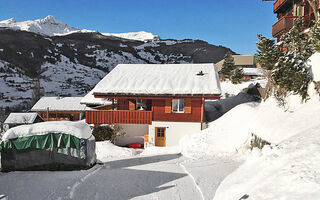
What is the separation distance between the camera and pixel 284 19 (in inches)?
728

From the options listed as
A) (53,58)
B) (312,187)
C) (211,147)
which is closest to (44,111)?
(211,147)

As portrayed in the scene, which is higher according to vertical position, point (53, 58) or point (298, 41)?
point (53, 58)

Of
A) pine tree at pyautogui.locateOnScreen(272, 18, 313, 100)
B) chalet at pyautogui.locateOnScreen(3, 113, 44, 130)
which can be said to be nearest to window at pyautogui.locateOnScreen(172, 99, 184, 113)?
pine tree at pyautogui.locateOnScreen(272, 18, 313, 100)

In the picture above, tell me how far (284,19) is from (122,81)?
15.4 meters

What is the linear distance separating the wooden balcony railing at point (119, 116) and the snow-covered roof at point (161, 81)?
157 cm

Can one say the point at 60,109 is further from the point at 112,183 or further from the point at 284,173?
the point at 284,173

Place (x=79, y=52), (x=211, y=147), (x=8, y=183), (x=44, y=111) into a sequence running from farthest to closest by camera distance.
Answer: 1. (x=79, y=52)
2. (x=44, y=111)
3. (x=211, y=147)
4. (x=8, y=183)

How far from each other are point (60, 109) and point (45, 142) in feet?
87.7

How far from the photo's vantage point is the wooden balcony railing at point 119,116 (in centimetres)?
1669

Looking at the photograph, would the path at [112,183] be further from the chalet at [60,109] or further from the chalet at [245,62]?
the chalet at [245,62]

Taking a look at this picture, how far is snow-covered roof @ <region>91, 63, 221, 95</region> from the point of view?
16.2m

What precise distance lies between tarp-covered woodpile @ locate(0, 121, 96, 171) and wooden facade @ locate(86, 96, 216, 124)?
21.3 feet

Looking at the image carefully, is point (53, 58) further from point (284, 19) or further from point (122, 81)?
point (284, 19)

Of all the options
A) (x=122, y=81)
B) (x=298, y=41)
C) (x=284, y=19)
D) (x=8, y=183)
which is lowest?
(x=8, y=183)
